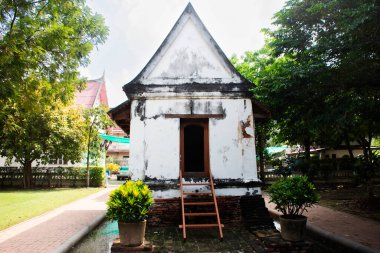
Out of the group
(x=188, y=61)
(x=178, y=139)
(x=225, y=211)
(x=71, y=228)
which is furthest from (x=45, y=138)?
(x=225, y=211)

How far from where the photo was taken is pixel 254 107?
34.2ft

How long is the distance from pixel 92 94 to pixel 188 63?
25.6m

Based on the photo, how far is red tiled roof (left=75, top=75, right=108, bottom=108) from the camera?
31.9 metres

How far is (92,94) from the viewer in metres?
33.4

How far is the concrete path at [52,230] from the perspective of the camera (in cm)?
720

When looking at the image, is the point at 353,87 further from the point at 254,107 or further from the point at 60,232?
the point at 60,232

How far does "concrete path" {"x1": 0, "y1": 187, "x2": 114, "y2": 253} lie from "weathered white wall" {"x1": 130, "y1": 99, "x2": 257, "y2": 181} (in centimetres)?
249

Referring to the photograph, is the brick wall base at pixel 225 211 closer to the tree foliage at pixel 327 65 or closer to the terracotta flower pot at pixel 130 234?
the terracotta flower pot at pixel 130 234

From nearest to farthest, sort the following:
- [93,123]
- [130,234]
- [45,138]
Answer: [130,234]
[45,138]
[93,123]

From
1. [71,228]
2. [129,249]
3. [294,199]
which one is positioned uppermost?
[294,199]

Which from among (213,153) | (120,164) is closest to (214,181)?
(213,153)

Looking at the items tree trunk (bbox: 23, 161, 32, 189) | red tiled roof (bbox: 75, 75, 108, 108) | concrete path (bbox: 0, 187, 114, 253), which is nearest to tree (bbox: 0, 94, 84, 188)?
tree trunk (bbox: 23, 161, 32, 189)

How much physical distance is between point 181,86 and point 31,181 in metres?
17.5

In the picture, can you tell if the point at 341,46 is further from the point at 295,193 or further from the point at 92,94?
the point at 92,94
